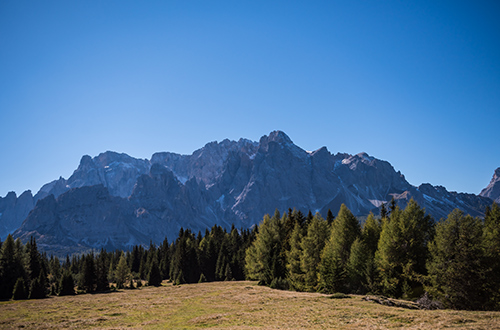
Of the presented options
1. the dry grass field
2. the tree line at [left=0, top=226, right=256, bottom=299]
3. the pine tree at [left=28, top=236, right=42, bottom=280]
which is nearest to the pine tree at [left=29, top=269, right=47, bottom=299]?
the tree line at [left=0, top=226, right=256, bottom=299]

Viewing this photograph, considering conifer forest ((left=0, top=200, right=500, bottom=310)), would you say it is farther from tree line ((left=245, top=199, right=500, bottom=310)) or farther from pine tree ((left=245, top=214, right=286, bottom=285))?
pine tree ((left=245, top=214, right=286, bottom=285))

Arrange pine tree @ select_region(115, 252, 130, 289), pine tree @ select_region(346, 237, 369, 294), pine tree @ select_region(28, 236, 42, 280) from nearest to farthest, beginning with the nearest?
1. pine tree @ select_region(346, 237, 369, 294)
2. pine tree @ select_region(28, 236, 42, 280)
3. pine tree @ select_region(115, 252, 130, 289)

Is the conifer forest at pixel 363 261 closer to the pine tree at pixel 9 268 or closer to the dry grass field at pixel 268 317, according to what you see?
the pine tree at pixel 9 268

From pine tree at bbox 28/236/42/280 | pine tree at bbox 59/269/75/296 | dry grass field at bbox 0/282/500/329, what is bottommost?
pine tree at bbox 59/269/75/296

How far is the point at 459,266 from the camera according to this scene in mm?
39250

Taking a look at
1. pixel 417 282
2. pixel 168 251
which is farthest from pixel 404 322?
pixel 168 251

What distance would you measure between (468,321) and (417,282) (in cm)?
2581

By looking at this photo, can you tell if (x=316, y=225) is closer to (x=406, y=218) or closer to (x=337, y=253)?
(x=337, y=253)

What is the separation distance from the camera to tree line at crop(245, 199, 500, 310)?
→ 39.0 metres

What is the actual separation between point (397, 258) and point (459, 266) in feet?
37.9

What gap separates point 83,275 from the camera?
293ft

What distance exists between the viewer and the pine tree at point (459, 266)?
126 ft

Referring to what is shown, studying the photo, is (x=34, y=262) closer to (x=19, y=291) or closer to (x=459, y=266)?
(x=19, y=291)

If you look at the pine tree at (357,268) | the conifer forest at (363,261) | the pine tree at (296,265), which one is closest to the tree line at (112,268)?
the conifer forest at (363,261)
